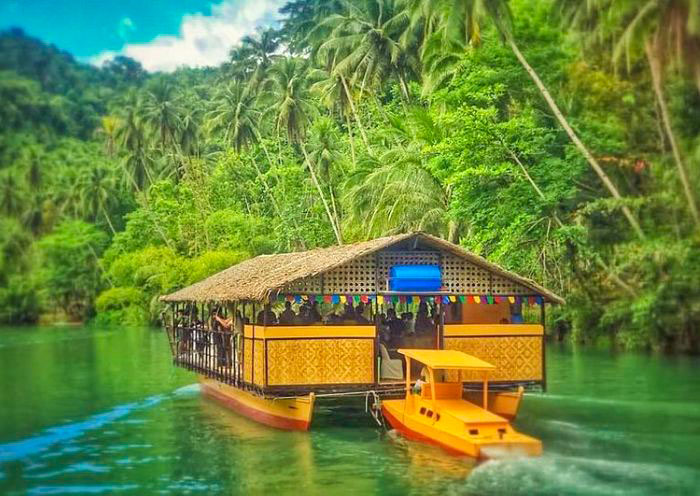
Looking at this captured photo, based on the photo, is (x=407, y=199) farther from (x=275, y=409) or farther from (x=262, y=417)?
(x=275, y=409)

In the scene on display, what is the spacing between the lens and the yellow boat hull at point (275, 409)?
13.8m

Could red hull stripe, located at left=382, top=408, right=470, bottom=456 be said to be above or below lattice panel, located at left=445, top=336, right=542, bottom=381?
below

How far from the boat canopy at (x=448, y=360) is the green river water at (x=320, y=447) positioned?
1.16m

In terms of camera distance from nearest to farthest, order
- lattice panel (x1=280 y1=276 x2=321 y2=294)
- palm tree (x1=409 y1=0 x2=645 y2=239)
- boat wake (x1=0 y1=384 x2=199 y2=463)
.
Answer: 1. lattice panel (x1=280 y1=276 x2=321 y2=294)
2. boat wake (x1=0 y1=384 x2=199 y2=463)
3. palm tree (x1=409 y1=0 x2=645 y2=239)

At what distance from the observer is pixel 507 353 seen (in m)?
14.4

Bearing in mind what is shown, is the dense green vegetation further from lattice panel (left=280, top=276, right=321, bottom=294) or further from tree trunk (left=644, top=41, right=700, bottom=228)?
lattice panel (left=280, top=276, right=321, bottom=294)

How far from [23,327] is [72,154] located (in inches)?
407

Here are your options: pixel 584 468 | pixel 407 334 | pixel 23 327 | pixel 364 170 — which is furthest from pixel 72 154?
pixel 584 468

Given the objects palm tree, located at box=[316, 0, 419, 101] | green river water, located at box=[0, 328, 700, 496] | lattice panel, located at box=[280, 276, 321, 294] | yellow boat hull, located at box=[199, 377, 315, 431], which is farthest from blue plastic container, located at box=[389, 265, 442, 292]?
palm tree, located at box=[316, 0, 419, 101]

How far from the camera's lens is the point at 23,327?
53.0 m

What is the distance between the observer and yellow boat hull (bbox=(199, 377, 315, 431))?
1381 cm

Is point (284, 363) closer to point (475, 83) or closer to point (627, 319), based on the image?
point (475, 83)

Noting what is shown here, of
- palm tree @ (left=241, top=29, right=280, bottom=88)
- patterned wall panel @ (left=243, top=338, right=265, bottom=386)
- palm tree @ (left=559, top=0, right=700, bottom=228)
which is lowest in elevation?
patterned wall panel @ (left=243, top=338, right=265, bottom=386)

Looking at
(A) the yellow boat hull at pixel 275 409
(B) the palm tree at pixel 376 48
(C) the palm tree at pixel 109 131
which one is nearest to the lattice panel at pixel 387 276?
(A) the yellow boat hull at pixel 275 409
